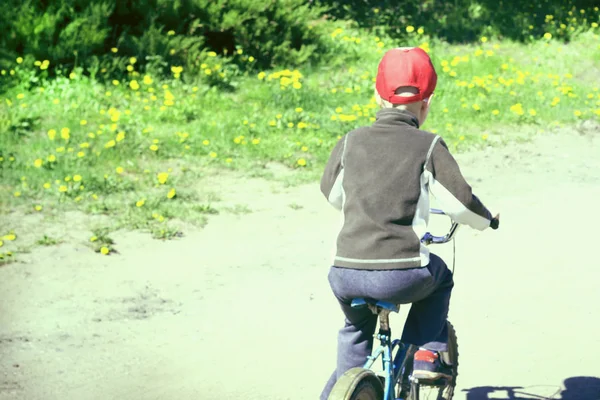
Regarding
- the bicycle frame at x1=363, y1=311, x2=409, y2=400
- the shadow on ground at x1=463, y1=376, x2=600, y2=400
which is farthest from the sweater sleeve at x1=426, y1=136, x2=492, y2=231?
the shadow on ground at x1=463, y1=376, x2=600, y2=400

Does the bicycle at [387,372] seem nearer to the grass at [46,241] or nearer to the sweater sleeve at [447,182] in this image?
the sweater sleeve at [447,182]

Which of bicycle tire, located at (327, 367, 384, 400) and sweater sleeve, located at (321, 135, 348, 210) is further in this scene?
sweater sleeve, located at (321, 135, 348, 210)

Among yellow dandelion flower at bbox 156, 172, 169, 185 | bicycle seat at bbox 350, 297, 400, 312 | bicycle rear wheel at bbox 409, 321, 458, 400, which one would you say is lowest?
yellow dandelion flower at bbox 156, 172, 169, 185

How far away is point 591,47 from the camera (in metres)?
12.2

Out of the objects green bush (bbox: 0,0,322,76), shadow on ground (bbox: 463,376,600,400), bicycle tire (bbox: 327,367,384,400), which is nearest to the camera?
bicycle tire (bbox: 327,367,384,400)

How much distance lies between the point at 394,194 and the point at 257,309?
8.13 ft

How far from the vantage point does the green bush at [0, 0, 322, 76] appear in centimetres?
913

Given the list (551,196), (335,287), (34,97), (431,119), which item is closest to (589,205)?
(551,196)

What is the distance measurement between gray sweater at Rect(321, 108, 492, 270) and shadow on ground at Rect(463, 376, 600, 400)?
1.51 meters

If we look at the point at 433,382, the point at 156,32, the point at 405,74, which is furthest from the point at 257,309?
the point at 156,32

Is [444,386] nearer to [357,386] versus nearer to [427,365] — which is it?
[427,365]

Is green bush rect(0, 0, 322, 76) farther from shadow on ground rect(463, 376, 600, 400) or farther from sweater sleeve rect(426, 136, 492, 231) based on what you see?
sweater sleeve rect(426, 136, 492, 231)

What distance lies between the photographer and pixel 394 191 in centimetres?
305

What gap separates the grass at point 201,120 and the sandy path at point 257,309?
0.43 meters
